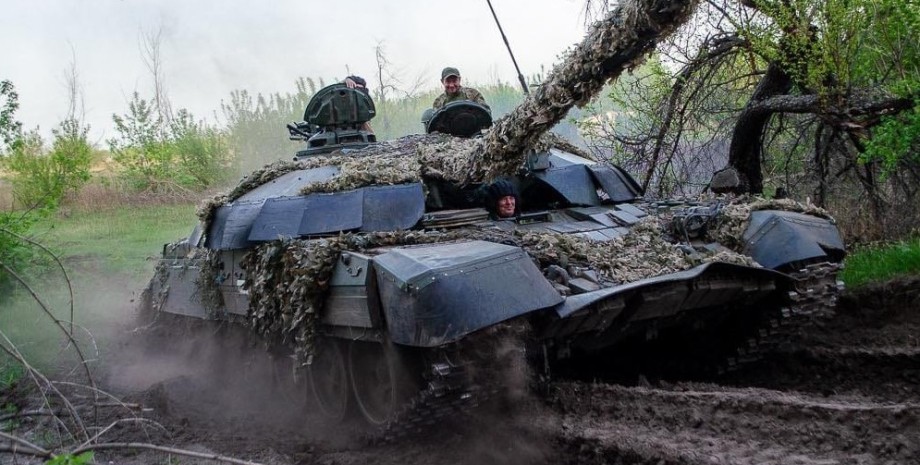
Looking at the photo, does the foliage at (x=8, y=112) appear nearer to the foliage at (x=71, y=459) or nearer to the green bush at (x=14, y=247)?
the green bush at (x=14, y=247)

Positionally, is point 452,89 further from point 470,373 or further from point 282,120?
point 282,120

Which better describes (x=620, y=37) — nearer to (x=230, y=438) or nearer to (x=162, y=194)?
(x=230, y=438)

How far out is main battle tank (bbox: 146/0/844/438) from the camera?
491 centimetres

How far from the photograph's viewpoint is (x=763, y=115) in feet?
29.0

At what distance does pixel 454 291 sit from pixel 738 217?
2465 mm

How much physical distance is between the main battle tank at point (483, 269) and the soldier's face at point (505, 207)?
0.26 feet

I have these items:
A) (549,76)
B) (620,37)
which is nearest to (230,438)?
(549,76)

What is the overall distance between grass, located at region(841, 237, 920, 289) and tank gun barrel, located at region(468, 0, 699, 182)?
11.0ft

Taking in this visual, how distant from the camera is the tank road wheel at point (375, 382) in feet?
17.6

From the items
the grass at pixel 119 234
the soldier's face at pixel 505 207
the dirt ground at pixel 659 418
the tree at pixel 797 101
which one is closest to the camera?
the dirt ground at pixel 659 418

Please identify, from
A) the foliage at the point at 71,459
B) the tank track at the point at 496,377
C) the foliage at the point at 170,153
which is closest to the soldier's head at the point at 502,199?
the tank track at the point at 496,377

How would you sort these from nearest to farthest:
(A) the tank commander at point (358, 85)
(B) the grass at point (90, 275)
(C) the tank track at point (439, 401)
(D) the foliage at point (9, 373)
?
1. (C) the tank track at point (439, 401)
2. (D) the foliage at point (9, 373)
3. (A) the tank commander at point (358, 85)
4. (B) the grass at point (90, 275)

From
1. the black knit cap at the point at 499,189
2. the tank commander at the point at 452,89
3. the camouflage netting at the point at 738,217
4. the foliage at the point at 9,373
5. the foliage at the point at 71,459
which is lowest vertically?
the foliage at the point at 9,373

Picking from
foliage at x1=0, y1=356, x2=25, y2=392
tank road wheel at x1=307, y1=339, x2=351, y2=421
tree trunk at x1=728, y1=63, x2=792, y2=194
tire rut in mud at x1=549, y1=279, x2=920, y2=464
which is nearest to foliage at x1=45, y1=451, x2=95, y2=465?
tire rut in mud at x1=549, y1=279, x2=920, y2=464
